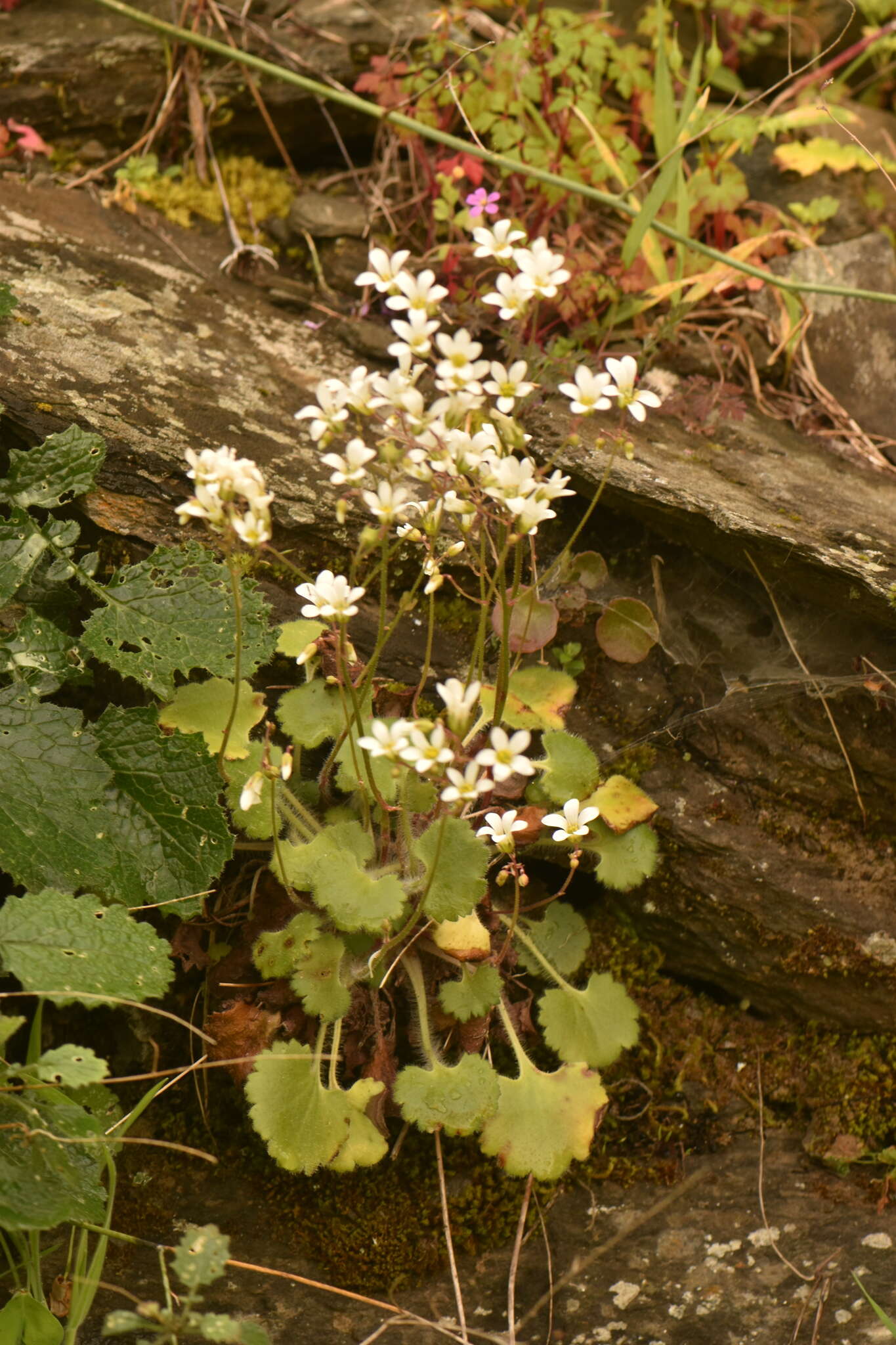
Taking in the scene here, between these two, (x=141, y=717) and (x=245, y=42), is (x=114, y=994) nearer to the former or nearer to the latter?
(x=141, y=717)

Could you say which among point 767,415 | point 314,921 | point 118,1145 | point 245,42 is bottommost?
point 118,1145

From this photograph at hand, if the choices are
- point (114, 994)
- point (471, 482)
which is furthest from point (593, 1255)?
point (471, 482)

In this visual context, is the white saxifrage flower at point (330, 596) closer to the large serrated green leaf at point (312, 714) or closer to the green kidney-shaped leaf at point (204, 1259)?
the large serrated green leaf at point (312, 714)

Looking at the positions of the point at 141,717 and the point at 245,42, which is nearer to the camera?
the point at 141,717

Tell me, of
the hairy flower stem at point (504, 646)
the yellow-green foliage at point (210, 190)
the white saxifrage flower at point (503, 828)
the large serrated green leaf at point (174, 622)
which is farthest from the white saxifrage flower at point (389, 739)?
the yellow-green foliage at point (210, 190)

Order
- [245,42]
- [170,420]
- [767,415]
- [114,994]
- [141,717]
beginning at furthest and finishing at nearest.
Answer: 1. [245,42]
2. [767,415]
3. [170,420]
4. [141,717]
5. [114,994]

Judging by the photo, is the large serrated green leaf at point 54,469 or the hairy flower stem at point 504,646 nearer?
the hairy flower stem at point 504,646
